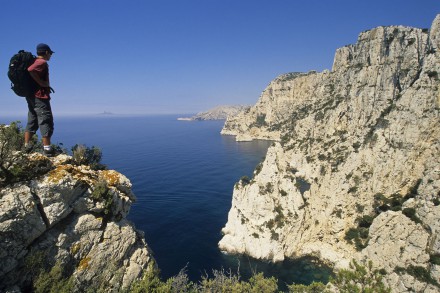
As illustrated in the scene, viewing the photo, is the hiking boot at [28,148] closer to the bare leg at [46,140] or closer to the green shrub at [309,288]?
the bare leg at [46,140]

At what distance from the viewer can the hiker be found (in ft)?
31.6

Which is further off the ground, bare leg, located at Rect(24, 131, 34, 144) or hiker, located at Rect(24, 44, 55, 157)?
hiker, located at Rect(24, 44, 55, 157)

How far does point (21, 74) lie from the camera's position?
954cm

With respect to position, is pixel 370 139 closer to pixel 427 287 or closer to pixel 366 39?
pixel 427 287

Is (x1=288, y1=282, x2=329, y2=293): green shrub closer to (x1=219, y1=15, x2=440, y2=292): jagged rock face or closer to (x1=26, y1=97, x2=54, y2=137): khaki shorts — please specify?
(x1=26, y1=97, x2=54, y2=137): khaki shorts

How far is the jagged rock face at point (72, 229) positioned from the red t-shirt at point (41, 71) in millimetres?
2345

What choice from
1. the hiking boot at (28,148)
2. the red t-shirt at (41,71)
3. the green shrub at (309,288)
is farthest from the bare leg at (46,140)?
the green shrub at (309,288)

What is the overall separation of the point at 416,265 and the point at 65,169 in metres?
41.3

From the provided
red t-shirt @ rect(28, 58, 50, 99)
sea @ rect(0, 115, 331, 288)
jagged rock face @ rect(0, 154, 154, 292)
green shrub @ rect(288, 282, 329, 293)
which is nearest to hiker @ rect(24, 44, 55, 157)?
red t-shirt @ rect(28, 58, 50, 99)

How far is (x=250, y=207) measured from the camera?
165 ft

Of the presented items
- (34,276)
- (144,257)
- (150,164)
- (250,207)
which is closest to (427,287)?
(250,207)

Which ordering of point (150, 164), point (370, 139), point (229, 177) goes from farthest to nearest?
point (150, 164)
point (229, 177)
point (370, 139)

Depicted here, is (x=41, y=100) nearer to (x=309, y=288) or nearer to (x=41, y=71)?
(x=41, y=71)

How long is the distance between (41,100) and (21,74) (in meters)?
1.04
